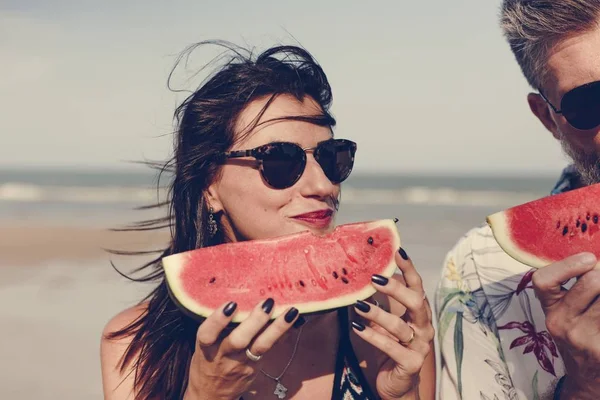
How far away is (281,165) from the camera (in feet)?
9.98

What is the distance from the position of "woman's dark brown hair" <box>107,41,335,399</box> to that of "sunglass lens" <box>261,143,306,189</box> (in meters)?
0.23

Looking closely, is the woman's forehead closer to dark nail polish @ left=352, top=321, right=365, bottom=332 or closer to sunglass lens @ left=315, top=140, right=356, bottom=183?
sunglass lens @ left=315, top=140, right=356, bottom=183

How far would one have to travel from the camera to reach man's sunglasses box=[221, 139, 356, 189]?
9.98 ft

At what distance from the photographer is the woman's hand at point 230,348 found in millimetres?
2291

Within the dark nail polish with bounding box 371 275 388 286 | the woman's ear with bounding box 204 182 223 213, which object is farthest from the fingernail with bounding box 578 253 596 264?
the woman's ear with bounding box 204 182 223 213

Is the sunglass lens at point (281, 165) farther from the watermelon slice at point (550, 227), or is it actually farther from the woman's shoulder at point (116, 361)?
the woman's shoulder at point (116, 361)

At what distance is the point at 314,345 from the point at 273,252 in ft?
2.17

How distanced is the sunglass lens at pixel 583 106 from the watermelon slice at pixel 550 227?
289 mm

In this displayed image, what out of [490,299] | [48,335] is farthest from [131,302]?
[490,299]

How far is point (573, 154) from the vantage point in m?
2.93

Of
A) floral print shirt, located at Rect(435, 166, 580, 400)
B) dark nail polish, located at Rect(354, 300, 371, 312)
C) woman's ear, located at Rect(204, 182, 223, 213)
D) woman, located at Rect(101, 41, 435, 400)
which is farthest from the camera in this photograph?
woman's ear, located at Rect(204, 182, 223, 213)

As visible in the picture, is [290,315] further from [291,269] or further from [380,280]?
[291,269]

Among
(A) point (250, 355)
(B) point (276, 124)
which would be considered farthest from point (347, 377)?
(B) point (276, 124)

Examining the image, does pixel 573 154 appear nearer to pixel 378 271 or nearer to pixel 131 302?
pixel 378 271
